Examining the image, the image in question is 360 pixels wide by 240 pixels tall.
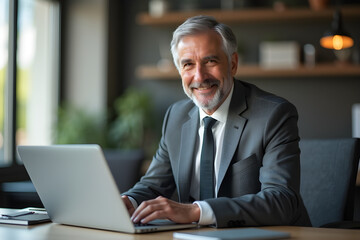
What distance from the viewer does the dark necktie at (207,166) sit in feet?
6.59

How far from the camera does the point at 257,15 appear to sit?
5.11 meters

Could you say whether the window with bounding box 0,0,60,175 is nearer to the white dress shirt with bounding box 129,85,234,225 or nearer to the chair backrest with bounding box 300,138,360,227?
the white dress shirt with bounding box 129,85,234,225

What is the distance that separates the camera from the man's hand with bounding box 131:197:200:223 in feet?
4.96

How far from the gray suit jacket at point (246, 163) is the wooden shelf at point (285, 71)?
2.91 metres

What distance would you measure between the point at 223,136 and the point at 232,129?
0.20 feet

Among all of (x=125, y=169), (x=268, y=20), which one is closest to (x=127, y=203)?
(x=125, y=169)

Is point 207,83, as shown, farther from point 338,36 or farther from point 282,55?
point 282,55

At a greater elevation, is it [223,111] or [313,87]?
[223,111]

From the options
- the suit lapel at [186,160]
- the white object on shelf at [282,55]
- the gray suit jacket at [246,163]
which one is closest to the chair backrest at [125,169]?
the gray suit jacket at [246,163]

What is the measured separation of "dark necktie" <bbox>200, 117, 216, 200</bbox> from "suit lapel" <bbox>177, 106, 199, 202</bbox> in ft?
0.18

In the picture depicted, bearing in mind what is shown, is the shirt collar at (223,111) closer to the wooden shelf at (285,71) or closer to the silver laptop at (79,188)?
the silver laptop at (79,188)

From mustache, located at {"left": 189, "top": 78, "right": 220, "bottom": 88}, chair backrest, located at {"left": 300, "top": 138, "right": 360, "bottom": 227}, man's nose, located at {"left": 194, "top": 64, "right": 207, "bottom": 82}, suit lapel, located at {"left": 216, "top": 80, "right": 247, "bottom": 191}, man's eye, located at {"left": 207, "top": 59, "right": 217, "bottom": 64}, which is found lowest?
chair backrest, located at {"left": 300, "top": 138, "right": 360, "bottom": 227}

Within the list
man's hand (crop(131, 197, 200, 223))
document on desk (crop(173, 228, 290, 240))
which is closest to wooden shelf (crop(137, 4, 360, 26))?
man's hand (crop(131, 197, 200, 223))

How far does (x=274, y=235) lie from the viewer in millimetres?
1368
